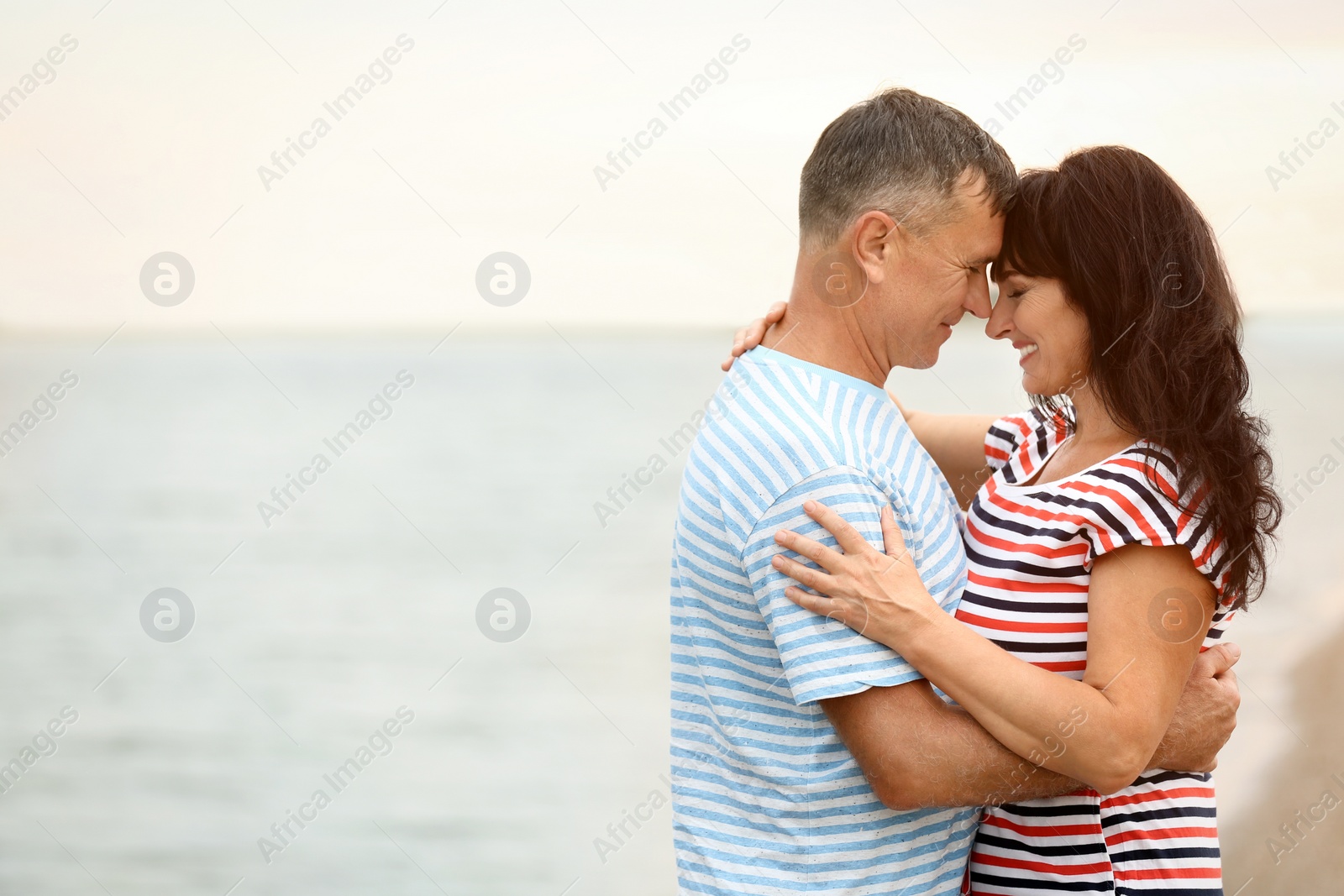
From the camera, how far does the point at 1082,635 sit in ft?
5.23

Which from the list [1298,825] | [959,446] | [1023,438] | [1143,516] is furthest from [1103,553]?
[1298,825]

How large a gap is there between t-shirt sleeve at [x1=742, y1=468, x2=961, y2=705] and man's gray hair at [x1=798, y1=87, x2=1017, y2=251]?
1.51 ft

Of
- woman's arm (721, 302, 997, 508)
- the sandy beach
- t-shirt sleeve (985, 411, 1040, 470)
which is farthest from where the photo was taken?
the sandy beach

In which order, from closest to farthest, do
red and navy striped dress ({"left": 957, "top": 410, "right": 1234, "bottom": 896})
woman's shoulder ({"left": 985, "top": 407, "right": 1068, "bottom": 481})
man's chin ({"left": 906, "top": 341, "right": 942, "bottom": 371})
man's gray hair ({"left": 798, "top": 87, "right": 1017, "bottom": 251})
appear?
red and navy striped dress ({"left": 957, "top": 410, "right": 1234, "bottom": 896}) < man's gray hair ({"left": 798, "top": 87, "right": 1017, "bottom": 251}) < man's chin ({"left": 906, "top": 341, "right": 942, "bottom": 371}) < woman's shoulder ({"left": 985, "top": 407, "right": 1068, "bottom": 481})

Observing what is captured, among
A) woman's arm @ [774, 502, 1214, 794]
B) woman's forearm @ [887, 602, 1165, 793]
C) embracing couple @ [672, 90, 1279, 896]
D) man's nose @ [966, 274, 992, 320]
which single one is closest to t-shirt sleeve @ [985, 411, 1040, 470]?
embracing couple @ [672, 90, 1279, 896]

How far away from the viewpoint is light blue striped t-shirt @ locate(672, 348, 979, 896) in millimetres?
1513

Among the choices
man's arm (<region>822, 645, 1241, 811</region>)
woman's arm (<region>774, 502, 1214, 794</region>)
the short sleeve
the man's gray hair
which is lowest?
man's arm (<region>822, 645, 1241, 811</region>)

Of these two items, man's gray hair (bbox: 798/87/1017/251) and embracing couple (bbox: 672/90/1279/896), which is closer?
embracing couple (bbox: 672/90/1279/896)

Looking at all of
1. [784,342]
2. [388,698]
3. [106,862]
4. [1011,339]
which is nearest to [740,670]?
[784,342]

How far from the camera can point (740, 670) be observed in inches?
64.1

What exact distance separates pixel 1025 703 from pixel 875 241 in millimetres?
723

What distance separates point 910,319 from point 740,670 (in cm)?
62

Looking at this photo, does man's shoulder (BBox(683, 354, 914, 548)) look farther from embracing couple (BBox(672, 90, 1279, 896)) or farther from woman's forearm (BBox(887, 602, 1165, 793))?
woman's forearm (BBox(887, 602, 1165, 793))

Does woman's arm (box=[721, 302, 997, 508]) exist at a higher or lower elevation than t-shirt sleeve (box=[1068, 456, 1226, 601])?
higher
